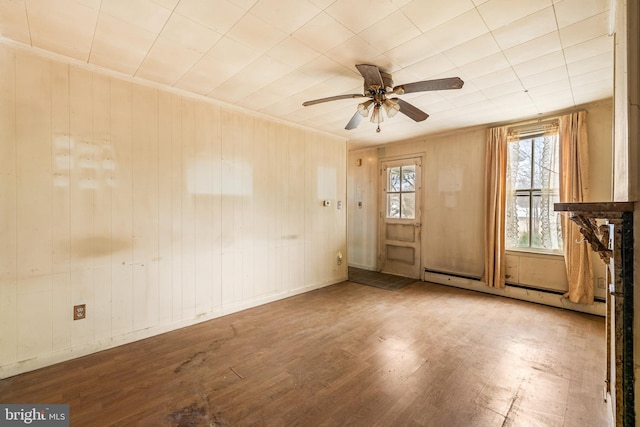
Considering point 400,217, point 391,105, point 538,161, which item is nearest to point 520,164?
point 538,161

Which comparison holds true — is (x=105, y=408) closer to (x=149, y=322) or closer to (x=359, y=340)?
(x=149, y=322)

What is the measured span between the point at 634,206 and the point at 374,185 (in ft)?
15.8

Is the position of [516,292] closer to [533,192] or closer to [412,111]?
[533,192]

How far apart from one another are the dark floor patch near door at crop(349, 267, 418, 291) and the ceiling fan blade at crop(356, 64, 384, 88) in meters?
3.29

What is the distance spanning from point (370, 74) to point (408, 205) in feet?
11.5

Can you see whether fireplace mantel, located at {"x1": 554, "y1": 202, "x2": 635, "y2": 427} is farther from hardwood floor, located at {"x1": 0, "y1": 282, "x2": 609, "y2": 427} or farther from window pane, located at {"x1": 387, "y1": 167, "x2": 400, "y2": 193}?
window pane, located at {"x1": 387, "y1": 167, "x2": 400, "y2": 193}

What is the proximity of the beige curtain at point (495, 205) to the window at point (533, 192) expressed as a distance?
0.11m

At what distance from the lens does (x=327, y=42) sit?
2.18m

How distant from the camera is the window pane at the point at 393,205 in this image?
5.51 metres

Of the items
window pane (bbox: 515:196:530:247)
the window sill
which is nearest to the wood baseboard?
the window sill

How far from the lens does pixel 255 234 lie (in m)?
3.80

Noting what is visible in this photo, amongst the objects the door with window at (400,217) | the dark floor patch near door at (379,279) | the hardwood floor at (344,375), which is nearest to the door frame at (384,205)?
the door with window at (400,217)

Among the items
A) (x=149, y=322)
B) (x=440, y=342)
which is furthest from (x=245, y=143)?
(x=440, y=342)

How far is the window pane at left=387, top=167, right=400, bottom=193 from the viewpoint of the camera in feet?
18.1
